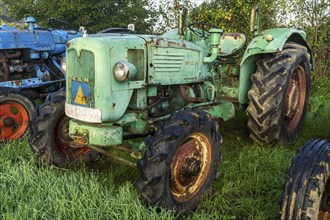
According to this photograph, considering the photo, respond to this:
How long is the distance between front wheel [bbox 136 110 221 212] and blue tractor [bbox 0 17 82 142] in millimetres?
2340

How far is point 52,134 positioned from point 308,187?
252 centimetres

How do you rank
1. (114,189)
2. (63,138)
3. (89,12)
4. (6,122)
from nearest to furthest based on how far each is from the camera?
(114,189) → (63,138) → (6,122) → (89,12)

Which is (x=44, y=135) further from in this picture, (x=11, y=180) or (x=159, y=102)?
(x=159, y=102)

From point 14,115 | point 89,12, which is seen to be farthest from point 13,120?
point 89,12

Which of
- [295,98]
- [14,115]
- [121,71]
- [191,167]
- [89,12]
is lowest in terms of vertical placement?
[191,167]

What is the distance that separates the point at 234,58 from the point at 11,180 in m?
3.25

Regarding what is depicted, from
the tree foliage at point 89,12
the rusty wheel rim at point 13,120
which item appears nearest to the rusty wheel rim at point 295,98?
the rusty wheel rim at point 13,120

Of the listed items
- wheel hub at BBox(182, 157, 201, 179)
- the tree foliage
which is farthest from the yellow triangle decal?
the tree foliage

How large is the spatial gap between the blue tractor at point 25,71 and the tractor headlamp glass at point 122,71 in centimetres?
195

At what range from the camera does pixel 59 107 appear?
3.78 meters

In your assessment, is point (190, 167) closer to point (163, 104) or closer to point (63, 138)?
point (163, 104)

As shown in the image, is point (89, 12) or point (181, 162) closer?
point (181, 162)

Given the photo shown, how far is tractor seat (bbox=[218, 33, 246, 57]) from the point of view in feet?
16.2

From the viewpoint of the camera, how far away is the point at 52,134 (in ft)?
12.3
